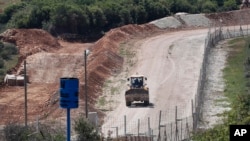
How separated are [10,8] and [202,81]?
47798mm

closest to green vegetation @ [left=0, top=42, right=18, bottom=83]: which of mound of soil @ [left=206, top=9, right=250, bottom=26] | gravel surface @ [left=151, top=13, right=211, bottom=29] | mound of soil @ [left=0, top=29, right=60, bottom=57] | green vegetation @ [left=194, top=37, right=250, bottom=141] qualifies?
mound of soil @ [left=0, top=29, right=60, bottom=57]

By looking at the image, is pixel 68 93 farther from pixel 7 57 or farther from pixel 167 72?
pixel 7 57

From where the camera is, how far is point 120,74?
6512 cm

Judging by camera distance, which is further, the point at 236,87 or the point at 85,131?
the point at 236,87

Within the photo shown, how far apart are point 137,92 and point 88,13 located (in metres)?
40.4

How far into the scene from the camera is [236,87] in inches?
2391

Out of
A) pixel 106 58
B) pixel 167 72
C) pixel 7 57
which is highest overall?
pixel 7 57

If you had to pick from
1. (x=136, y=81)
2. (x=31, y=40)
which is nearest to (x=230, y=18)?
(x=31, y=40)

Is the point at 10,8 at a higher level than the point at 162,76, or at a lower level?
higher

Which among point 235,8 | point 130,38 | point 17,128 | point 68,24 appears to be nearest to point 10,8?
point 68,24

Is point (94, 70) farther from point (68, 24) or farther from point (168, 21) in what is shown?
point (168, 21)

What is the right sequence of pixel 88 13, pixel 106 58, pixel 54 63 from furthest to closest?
pixel 88 13 → pixel 54 63 → pixel 106 58

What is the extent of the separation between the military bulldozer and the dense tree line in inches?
1484

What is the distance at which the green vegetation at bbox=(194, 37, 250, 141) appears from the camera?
25.5 metres
